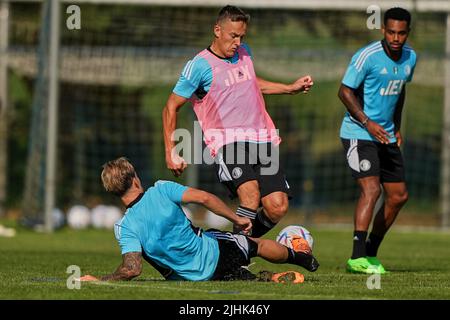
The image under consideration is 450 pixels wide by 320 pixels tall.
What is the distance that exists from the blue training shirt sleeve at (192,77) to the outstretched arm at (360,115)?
5.18 ft

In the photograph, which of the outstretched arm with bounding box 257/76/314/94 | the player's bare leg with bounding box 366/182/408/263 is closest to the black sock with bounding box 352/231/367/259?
the player's bare leg with bounding box 366/182/408/263

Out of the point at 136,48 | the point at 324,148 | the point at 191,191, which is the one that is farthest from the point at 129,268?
the point at 324,148

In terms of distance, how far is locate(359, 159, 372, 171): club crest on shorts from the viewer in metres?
12.0

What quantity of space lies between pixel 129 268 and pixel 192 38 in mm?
15486

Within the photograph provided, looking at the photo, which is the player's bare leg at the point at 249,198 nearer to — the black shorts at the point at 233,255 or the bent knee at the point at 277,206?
the bent knee at the point at 277,206

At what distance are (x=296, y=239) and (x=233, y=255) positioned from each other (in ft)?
3.43

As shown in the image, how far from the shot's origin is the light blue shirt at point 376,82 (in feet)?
39.4

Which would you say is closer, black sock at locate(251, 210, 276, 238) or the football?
the football

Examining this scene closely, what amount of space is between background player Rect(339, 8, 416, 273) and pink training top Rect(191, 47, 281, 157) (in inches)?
44.2

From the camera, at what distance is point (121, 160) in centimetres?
957

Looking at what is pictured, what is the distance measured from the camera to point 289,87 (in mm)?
11414

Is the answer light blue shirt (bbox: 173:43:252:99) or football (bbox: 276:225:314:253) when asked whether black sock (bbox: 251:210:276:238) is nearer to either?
football (bbox: 276:225:314:253)

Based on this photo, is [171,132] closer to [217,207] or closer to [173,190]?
[173,190]
